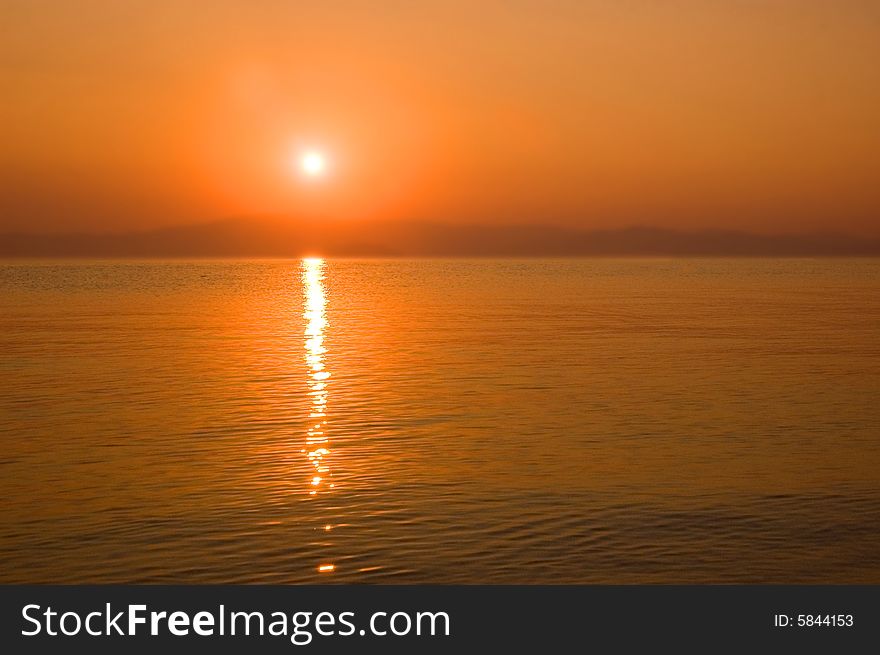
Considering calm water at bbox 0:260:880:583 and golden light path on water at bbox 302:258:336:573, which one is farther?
golden light path on water at bbox 302:258:336:573

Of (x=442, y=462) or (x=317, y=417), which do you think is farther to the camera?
(x=317, y=417)

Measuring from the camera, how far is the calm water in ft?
51.9

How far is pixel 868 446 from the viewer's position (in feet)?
78.1

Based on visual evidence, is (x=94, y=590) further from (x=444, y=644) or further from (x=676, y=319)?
(x=676, y=319)

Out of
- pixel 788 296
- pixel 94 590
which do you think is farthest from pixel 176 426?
pixel 788 296

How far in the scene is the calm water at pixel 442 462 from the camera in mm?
15820

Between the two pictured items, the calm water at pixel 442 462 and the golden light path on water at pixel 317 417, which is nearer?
the calm water at pixel 442 462

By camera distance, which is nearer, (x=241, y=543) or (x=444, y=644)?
(x=444, y=644)

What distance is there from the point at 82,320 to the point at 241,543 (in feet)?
169

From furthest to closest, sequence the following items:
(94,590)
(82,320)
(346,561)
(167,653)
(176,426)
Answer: (82,320)
(176,426)
(346,561)
(94,590)
(167,653)

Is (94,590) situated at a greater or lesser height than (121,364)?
lesser

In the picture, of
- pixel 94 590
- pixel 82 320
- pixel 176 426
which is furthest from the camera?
pixel 82 320

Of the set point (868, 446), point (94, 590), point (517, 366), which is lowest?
point (94, 590)

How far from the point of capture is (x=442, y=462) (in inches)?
870
